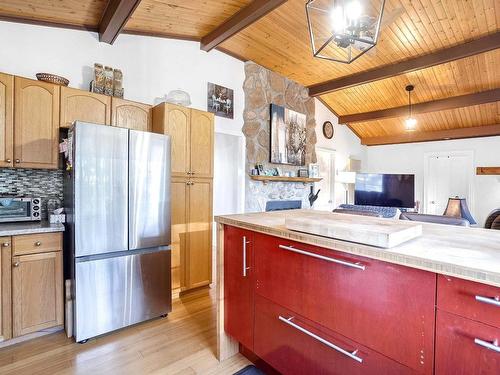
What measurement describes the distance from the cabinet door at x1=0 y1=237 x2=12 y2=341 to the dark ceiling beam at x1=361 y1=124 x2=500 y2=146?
775 cm

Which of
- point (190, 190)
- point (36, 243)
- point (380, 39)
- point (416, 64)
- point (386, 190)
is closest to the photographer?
point (36, 243)

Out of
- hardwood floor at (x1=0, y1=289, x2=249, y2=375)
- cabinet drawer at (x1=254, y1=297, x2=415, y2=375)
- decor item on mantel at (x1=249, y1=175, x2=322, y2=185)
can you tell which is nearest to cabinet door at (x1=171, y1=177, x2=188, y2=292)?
hardwood floor at (x1=0, y1=289, x2=249, y2=375)

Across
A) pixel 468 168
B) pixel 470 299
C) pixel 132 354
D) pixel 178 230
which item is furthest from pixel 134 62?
pixel 468 168

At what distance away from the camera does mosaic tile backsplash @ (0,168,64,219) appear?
94.7 inches

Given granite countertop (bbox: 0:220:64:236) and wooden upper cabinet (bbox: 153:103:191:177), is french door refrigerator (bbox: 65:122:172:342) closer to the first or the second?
granite countertop (bbox: 0:220:64:236)

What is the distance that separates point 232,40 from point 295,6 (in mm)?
1015

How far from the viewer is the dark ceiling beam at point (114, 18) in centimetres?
238

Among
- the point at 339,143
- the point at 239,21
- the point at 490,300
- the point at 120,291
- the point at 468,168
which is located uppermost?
the point at 239,21

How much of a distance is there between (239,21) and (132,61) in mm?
1318

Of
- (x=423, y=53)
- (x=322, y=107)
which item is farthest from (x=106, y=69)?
(x=322, y=107)

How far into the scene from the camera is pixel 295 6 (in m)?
3.24

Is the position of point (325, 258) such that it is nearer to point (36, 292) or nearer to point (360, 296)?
point (360, 296)

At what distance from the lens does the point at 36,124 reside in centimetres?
229

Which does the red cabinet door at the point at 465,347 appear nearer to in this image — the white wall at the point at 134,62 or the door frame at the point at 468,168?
the white wall at the point at 134,62
